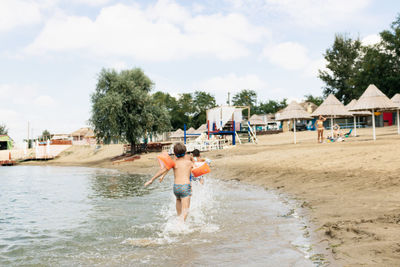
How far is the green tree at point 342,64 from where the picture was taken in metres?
60.1

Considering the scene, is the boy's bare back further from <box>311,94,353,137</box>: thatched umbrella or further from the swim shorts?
<box>311,94,353,137</box>: thatched umbrella

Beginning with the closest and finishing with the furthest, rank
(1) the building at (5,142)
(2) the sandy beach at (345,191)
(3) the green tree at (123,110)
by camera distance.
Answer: (2) the sandy beach at (345,191) → (3) the green tree at (123,110) → (1) the building at (5,142)

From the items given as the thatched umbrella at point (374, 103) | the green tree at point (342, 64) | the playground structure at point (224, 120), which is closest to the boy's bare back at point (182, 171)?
the thatched umbrella at point (374, 103)

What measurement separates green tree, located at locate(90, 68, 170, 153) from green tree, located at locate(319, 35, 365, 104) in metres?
35.9

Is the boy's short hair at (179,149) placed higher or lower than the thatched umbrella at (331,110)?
lower

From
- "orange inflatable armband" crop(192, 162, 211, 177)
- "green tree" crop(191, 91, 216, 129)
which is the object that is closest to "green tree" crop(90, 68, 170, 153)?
"orange inflatable armband" crop(192, 162, 211, 177)

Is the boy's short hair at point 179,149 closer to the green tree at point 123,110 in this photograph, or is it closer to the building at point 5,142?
the green tree at point 123,110

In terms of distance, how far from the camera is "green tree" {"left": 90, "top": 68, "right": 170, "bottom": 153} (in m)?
37.1

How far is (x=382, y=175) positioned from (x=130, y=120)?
3150cm

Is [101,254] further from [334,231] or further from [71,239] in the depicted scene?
[334,231]

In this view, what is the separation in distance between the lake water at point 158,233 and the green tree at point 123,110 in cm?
2575

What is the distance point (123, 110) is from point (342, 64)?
41.4 m

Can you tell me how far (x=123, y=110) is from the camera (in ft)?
126

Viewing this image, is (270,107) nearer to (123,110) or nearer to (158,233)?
(123,110)
